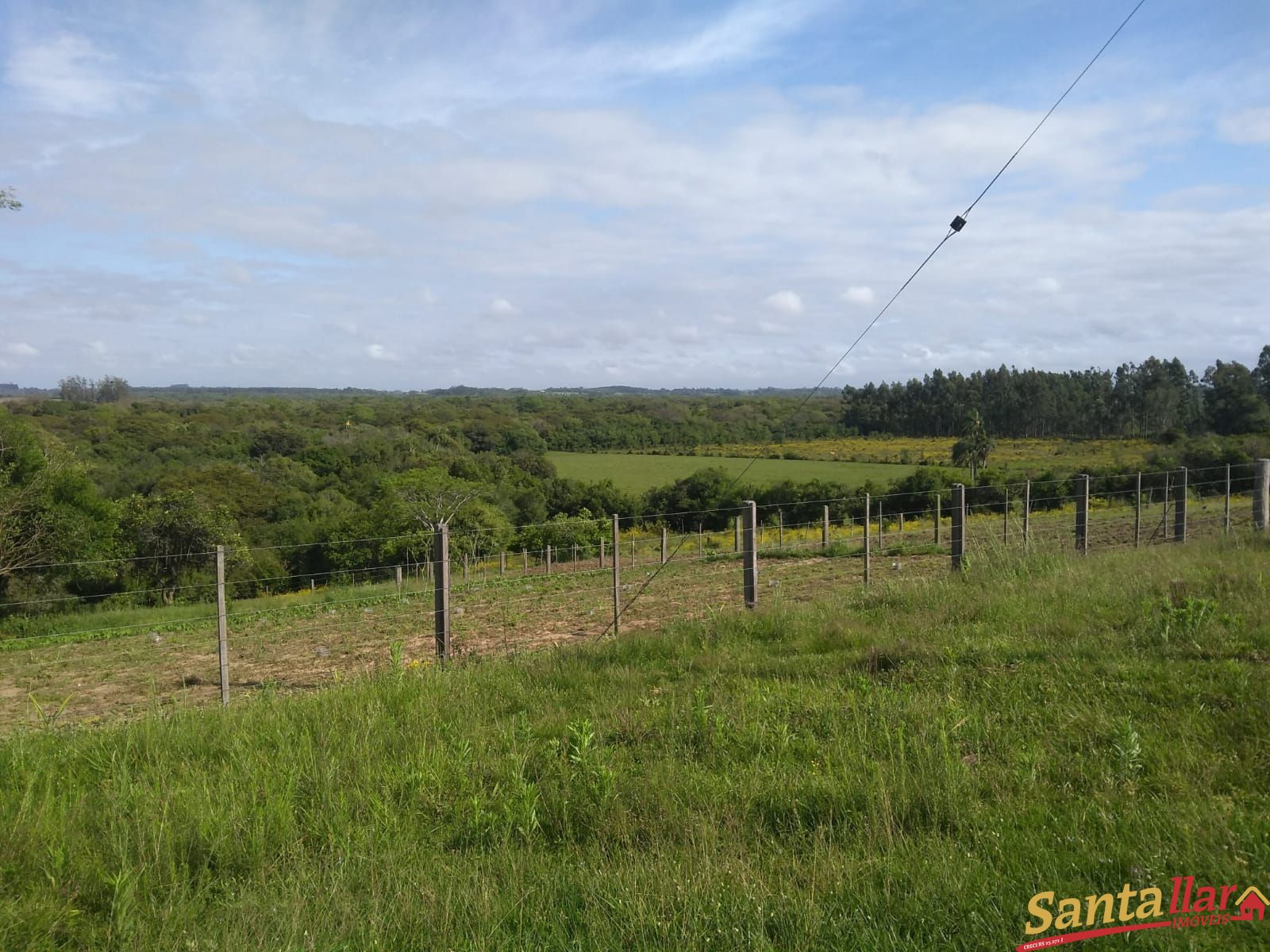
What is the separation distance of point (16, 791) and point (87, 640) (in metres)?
17.6

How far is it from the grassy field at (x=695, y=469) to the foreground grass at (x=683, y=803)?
4854 centimetres

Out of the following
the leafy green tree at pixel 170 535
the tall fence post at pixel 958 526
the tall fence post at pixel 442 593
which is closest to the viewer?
the tall fence post at pixel 442 593

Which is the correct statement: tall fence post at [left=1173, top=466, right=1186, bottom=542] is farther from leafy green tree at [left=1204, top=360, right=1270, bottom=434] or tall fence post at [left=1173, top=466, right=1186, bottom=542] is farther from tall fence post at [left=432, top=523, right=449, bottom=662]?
leafy green tree at [left=1204, top=360, right=1270, bottom=434]

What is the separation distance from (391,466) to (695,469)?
3043cm

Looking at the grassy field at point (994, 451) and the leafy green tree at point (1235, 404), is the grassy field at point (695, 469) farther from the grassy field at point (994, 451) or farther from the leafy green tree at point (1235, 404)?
the leafy green tree at point (1235, 404)

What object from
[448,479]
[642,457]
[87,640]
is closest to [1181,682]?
[87,640]

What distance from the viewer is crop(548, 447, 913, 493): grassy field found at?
58.1 metres

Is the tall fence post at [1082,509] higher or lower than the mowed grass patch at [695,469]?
higher

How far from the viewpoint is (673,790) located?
3.78 meters

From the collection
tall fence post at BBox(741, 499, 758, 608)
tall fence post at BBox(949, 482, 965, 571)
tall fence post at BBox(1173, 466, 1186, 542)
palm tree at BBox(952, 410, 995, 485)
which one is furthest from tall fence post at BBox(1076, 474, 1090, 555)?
palm tree at BBox(952, 410, 995, 485)

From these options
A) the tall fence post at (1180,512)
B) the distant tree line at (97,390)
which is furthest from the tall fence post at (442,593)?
the distant tree line at (97,390)

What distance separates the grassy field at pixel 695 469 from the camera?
5812 centimetres

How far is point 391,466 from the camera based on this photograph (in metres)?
79.4

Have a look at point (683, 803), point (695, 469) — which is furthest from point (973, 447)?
point (683, 803)
